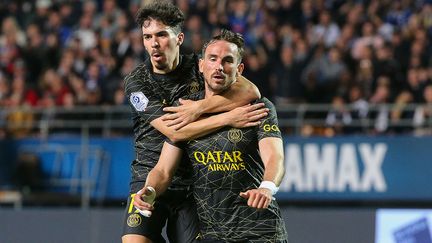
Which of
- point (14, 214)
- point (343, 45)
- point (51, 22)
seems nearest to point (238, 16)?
point (343, 45)

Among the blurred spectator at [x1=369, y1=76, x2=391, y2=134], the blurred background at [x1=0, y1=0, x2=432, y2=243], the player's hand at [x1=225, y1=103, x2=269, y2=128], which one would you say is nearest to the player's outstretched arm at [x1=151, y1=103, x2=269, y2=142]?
the player's hand at [x1=225, y1=103, x2=269, y2=128]

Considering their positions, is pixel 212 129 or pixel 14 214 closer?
pixel 212 129

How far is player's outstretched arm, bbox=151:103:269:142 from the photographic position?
6117 mm

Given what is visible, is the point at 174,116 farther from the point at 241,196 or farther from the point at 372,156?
the point at 372,156

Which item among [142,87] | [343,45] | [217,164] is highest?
[343,45]

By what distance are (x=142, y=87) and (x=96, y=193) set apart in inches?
319

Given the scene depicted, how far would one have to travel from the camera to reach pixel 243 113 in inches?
242

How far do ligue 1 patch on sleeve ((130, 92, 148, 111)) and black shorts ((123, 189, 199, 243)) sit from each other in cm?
60

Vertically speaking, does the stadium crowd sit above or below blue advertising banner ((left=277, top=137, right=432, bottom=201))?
above

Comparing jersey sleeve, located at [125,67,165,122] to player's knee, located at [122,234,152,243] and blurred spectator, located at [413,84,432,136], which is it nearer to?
player's knee, located at [122,234,152,243]

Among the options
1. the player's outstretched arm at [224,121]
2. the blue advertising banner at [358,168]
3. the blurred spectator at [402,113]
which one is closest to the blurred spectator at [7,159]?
the blue advertising banner at [358,168]

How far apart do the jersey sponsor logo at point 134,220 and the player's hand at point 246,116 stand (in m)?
1.14

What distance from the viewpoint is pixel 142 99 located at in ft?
22.4

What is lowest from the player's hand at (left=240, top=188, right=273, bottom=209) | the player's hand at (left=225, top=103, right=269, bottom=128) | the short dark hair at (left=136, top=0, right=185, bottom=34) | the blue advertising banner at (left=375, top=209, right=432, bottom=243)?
the blue advertising banner at (left=375, top=209, right=432, bottom=243)
